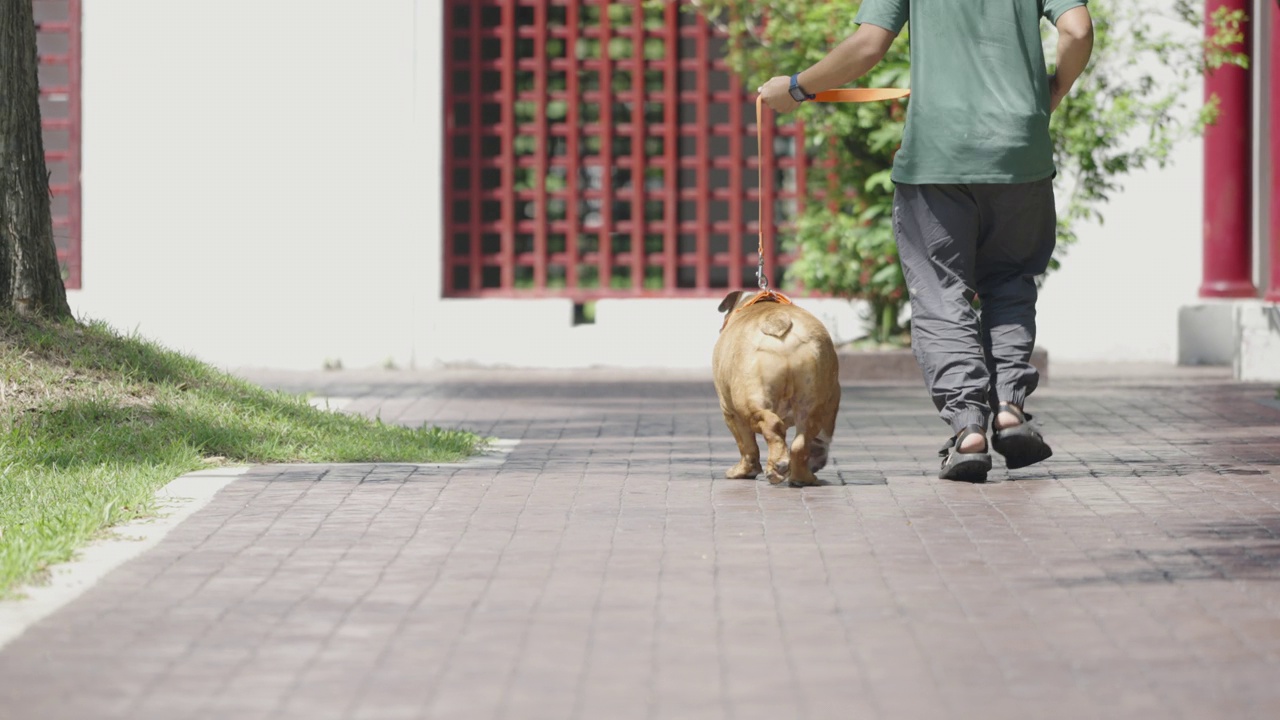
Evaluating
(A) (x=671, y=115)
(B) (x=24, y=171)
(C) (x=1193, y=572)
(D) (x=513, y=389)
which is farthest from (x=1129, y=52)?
(C) (x=1193, y=572)

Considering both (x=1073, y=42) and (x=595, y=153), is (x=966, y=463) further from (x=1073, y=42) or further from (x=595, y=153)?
(x=595, y=153)

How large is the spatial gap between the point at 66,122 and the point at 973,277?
10613 millimetres

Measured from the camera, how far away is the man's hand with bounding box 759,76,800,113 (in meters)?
8.01

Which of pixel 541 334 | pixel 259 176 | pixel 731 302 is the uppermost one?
pixel 259 176

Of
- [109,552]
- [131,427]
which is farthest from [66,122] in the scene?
[109,552]

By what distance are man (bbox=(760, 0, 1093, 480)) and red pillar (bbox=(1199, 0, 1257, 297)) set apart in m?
8.08

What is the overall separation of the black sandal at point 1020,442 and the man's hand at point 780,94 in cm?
143

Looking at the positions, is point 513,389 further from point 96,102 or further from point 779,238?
point 96,102

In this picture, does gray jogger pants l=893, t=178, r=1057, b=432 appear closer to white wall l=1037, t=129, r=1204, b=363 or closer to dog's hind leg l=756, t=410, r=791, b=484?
dog's hind leg l=756, t=410, r=791, b=484

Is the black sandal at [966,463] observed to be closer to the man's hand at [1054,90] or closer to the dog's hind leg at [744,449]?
the dog's hind leg at [744,449]

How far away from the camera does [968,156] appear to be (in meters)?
7.98

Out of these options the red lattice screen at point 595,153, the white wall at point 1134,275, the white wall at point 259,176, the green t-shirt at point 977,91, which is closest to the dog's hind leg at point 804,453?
the green t-shirt at point 977,91

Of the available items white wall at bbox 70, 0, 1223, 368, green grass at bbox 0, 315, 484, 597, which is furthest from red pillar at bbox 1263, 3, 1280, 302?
green grass at bbox 0, 315, 484, 597

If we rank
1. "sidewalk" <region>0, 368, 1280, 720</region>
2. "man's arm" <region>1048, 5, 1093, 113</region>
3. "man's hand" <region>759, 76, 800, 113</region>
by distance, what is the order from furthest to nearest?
"man's hand" <region>759, 76, 800, 113</region>
"man's arm" <region>1048, 5, 1093, 113</region>
"sidewalk" <region>0, 368, 1280, 720</region>
